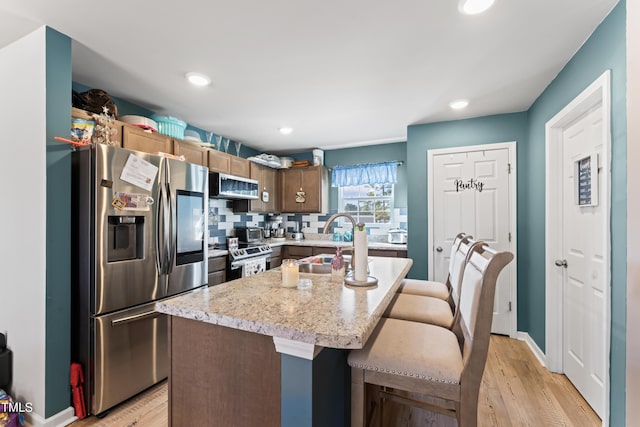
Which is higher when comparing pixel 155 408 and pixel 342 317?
pixel 342 317

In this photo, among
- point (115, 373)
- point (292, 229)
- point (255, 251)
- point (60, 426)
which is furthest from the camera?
point (292, 229)

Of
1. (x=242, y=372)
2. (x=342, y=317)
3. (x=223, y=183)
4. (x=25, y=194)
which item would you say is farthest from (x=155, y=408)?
(x=223, y=183)

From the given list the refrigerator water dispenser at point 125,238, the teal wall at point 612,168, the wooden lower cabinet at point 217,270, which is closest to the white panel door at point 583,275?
the teal wall at point 612,168

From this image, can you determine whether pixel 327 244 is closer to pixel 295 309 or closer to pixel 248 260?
pixel 248 260

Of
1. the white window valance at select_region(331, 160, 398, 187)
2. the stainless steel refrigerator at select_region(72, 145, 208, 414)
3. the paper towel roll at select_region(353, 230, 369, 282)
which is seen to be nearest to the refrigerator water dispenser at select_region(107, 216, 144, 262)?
the stainless steel refrigerator at select_region(72, 145, 208, 414)

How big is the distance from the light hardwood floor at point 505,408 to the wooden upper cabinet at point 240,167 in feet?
7.87

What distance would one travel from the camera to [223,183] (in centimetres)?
342

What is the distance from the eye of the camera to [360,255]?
1.52 metres

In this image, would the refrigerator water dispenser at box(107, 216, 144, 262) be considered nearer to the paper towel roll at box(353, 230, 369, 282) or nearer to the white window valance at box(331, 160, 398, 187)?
the paper towel roll at box(353, 230, 369, 282)

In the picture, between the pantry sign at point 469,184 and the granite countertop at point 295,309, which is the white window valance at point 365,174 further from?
the granite countertop at point 295,309

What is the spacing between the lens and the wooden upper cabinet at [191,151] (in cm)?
283

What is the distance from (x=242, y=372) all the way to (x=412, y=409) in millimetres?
1406

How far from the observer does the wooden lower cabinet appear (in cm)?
303

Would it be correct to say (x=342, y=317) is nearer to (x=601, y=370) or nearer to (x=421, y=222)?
(x=601, y=370)
